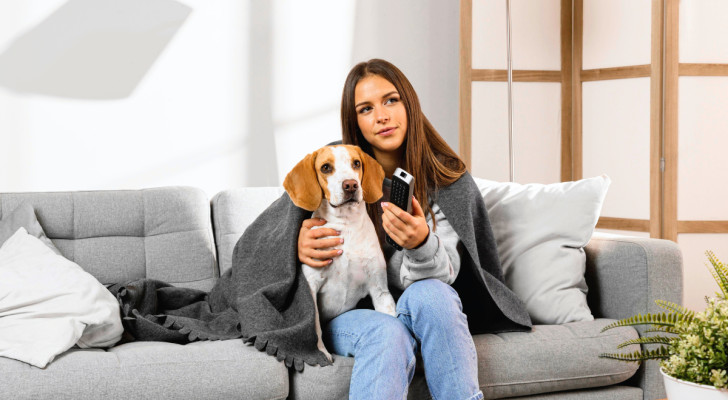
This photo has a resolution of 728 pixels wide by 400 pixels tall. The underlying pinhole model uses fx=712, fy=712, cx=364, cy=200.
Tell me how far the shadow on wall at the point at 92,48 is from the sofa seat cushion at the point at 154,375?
185 cm

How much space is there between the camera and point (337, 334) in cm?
183

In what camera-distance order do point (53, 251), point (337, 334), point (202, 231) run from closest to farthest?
point (337, 334) → point (53, 251) → point (202, 231)

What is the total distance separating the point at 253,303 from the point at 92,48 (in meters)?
1.97

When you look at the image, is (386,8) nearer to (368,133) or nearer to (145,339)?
(368,133)

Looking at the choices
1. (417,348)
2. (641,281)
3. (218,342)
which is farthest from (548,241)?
(218,342)

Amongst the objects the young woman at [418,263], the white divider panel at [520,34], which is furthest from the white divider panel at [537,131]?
the young woman at [418,263]

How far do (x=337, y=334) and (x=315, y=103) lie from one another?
2100mm

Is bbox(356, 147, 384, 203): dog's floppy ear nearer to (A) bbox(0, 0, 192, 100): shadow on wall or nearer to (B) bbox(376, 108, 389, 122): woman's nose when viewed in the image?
(B) bbox(376, 108, 389, 122): woman's nose

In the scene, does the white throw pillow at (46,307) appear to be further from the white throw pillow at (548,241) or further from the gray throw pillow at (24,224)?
the white throw pillow at (548,241)

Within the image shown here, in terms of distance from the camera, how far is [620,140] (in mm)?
3588

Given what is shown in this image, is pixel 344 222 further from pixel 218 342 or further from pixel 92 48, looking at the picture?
pixel 92 48

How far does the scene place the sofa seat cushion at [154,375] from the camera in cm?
163

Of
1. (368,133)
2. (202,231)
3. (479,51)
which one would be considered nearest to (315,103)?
(479,51)

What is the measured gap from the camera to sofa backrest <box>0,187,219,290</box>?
7.47 ft
